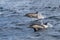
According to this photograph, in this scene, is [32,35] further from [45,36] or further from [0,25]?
[0,25]

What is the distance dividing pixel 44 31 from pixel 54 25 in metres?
1.60

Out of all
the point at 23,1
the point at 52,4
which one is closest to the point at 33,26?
the point at 52,4

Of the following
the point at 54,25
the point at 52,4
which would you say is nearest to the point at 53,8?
the point at 52,4

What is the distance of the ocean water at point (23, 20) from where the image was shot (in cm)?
1809

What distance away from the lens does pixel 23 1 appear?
31547 mm

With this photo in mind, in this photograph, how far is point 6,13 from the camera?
81.5 ft

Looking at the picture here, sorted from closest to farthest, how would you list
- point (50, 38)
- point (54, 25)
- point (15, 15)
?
1. point (50, 38)
2. point (54, 25)
3. point (15, 15)

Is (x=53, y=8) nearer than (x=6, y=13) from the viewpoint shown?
No

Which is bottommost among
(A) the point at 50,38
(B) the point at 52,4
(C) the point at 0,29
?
(A) the point at 50,38

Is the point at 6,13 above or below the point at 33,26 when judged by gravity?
above

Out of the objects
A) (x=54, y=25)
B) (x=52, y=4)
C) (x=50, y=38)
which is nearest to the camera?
(x=50, y=38)

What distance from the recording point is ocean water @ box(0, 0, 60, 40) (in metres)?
18.1

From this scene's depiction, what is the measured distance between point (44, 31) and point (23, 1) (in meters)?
13.0

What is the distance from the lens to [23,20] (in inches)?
869
